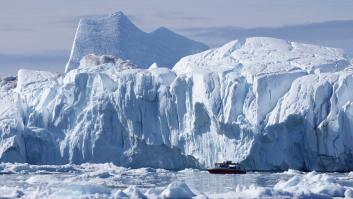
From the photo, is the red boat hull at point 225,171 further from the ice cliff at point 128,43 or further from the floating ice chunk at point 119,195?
the ice cliff at point 128,43

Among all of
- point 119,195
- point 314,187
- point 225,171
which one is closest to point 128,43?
point 225,171

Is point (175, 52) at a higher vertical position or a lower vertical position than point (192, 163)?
higher

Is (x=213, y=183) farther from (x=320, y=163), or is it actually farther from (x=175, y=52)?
(x=175, y=52)

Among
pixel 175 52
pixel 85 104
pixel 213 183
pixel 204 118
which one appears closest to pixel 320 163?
pixel 204 118

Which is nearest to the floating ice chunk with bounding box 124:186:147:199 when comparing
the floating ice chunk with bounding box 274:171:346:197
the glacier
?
the floating ice chunk with bounding box 274:171:346:197

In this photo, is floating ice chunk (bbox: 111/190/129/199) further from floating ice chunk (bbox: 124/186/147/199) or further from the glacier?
the glacier

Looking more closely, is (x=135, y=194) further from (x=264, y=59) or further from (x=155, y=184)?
(x=264, y=59)

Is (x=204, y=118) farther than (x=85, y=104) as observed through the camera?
No
